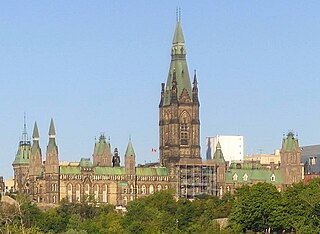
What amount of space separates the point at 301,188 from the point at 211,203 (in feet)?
86.8

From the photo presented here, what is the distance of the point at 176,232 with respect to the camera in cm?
13688

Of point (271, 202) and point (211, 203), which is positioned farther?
point (211, 203)

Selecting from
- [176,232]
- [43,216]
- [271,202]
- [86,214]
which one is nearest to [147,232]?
[176,232]

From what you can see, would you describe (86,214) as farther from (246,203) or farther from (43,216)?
(246,203)

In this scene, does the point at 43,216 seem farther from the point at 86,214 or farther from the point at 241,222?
the point at 241,222

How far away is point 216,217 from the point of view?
524 feet

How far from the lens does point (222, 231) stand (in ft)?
436

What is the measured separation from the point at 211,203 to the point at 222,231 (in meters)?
39.5

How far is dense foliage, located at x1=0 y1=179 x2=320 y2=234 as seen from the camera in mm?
134500

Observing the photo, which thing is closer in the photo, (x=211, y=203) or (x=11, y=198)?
(x=211, y=203)

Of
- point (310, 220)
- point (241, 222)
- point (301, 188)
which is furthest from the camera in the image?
point (301, 188)

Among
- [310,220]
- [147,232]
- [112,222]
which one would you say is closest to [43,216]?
[112,222]

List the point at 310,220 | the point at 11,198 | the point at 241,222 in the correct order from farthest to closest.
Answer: the point at 11,198, the point at 241,222, the point at 310,220

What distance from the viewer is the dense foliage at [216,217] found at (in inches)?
5295
